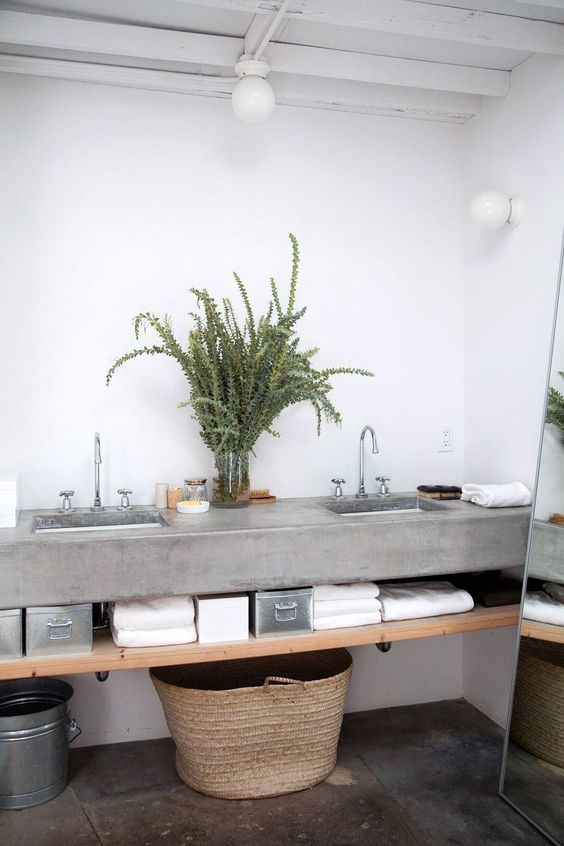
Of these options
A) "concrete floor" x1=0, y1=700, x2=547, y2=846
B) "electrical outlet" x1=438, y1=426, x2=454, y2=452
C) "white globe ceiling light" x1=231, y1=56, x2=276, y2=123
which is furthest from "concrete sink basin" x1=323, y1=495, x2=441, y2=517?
"white globe ceiling light" x1=231, y1=56, x2=276, y2=123

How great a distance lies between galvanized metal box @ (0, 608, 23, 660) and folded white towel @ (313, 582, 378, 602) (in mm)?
972

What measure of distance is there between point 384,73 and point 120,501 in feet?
6.57

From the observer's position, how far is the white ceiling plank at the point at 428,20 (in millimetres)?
2473

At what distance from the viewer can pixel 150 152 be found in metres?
3.07

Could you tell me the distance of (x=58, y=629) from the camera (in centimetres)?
238

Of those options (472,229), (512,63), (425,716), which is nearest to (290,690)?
(425,716)

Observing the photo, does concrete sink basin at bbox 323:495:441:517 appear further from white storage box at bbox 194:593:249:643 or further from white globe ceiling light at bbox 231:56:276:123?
white globe ceiling light at bbox 231:56:276:123

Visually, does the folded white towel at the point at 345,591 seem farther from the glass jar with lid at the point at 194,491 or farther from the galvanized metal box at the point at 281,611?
the glass jar with lid at the point at 194,491

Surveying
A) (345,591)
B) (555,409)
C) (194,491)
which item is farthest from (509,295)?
(194,491)

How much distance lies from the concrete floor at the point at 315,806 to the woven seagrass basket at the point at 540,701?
0.88 feet

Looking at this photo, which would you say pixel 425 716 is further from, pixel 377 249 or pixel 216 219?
pixel 216 219

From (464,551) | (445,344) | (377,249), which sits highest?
(377,249)

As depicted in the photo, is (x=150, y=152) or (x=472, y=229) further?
(x=472, y=229)

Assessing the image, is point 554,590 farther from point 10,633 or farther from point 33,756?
point 33,756
